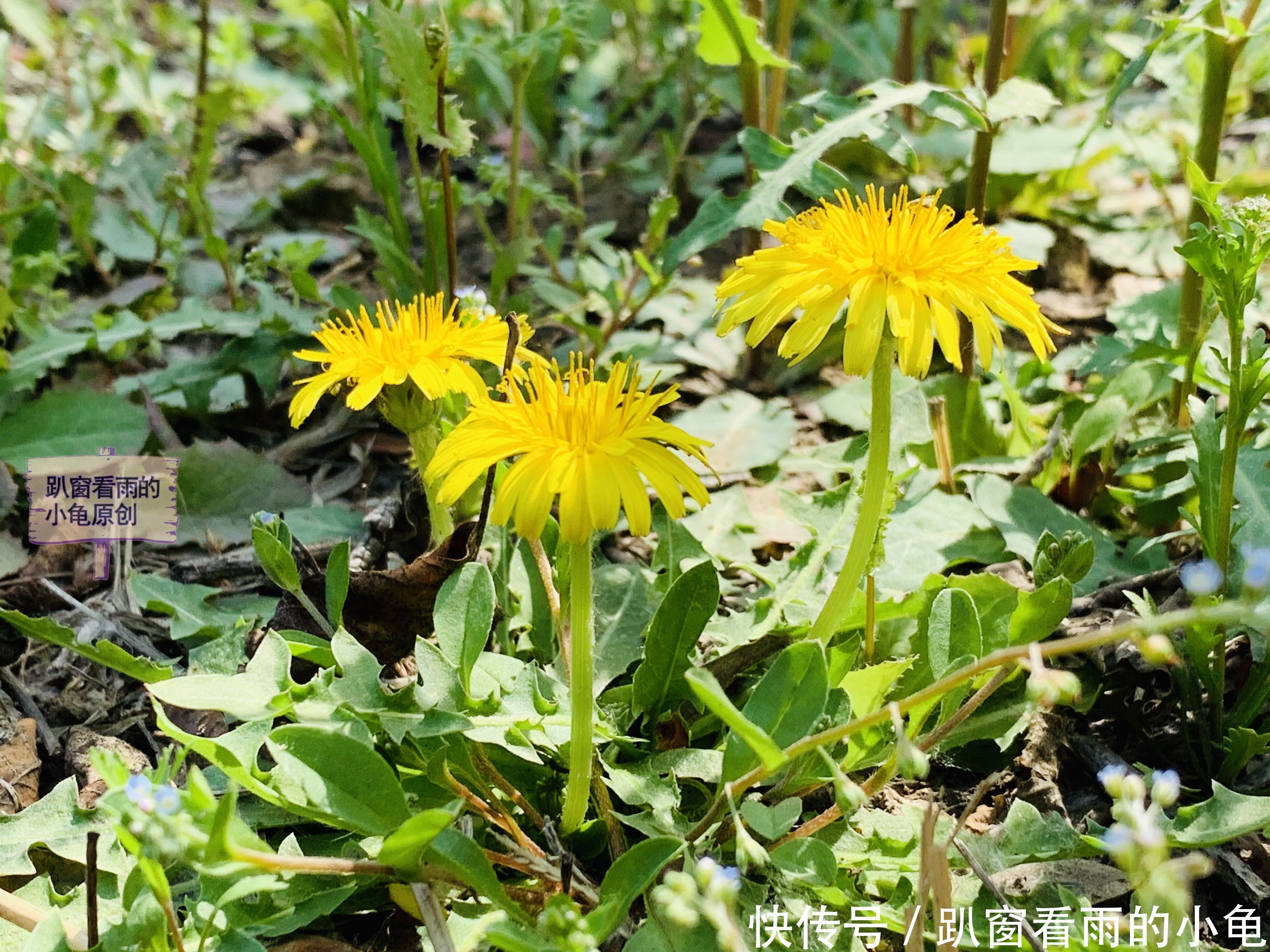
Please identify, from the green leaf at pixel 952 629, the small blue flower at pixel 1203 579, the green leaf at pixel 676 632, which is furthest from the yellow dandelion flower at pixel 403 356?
the small blue flower at pixel 1203 579

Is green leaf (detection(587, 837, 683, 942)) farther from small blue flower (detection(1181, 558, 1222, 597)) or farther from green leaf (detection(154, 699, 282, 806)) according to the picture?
small blue flower (detection(1181, 558, 1222, 597))

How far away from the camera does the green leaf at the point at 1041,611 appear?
1729 millimetres

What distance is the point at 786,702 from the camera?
165 cm

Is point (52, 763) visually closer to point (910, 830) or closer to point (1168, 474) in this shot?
point (910, 830)

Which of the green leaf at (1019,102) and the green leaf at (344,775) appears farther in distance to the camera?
the green leaf at (1019,102)

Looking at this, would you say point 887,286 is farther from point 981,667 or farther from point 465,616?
point 465,616

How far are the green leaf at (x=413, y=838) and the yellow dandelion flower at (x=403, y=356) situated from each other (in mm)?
684

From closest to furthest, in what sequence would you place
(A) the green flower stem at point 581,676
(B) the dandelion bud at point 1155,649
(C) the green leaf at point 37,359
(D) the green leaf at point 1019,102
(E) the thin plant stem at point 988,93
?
(B) the dandelion bud at point 1155,649 < (A) the green flower stem at point 581,676 < (D) the green leaf at point 1019,102 < (E) the thin plant stem at point 988,93 < (C) the green leaf at point 37,359

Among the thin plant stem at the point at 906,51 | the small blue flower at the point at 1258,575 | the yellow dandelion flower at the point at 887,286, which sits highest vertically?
the thin plant stem at the point at 906,51

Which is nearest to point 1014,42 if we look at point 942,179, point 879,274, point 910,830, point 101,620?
point 942,179

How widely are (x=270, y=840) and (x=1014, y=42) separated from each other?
417 cm

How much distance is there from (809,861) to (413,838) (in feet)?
2.04

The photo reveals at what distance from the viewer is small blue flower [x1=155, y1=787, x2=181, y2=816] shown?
1.27 m

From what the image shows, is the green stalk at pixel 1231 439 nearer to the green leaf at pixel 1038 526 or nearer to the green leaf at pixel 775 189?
the green leaf at pixel 1038 526
